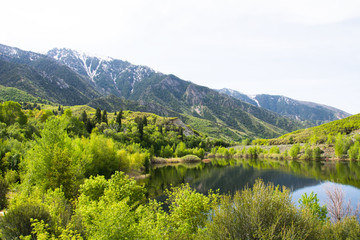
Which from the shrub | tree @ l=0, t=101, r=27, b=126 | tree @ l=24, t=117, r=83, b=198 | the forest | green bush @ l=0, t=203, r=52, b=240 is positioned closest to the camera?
the forest

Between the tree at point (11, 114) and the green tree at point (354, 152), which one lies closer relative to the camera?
the tree at point (11, 114)

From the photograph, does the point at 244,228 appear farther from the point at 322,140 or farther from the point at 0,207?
the point at 322,140

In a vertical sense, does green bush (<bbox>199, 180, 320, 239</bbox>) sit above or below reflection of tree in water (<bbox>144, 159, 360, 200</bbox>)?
above

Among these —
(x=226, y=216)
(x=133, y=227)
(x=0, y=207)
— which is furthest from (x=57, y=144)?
(x=226, y=216)

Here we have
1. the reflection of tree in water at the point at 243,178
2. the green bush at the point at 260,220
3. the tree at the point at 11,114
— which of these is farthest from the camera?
the tree at the point at 11,114

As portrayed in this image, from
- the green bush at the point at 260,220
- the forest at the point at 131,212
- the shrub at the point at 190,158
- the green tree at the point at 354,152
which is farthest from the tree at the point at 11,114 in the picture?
the green tree at the point at 354,152

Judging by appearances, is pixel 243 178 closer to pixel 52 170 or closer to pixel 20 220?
pixel 52 170

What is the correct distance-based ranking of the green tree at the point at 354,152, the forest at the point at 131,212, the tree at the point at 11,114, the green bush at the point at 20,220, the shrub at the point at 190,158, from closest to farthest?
1. the forest at the point at 131,212
2. the green bush at the point at 20,220
3. the tree at the point at 11,114
4. the green tree at the point at 354,152
5. the shrub at the point at 190,158

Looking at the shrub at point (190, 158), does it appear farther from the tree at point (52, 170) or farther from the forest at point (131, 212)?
the tree at point (52, 170)

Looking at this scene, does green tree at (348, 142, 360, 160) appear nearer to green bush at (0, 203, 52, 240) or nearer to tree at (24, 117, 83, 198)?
tree at (24, 117, 83, 198)

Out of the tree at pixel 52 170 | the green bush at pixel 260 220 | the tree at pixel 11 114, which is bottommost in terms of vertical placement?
the tree at pixel 11 114

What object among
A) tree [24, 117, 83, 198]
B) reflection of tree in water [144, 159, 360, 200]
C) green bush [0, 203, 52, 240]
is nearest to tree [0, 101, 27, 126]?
reflection of tree in water [144, 159, 360, 200]

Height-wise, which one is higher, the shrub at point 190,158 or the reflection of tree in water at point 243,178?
the reflection of tree in water at point 243,178

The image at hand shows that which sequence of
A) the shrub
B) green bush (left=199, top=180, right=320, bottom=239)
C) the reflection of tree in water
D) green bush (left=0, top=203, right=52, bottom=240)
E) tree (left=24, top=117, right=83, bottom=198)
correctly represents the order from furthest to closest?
the shrub
the reflection of tree in water
tree (left=24, top=117, right=83, bottom=198)
green bush (left=0, top=203, right=52, bottom=240)
green bush (left=199, top=180, right=320, bottom=239)
